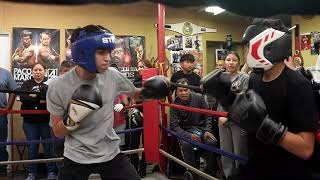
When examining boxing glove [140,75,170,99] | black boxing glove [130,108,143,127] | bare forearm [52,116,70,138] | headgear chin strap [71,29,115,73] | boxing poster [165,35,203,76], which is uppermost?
boxing poster [165,35,203,76]

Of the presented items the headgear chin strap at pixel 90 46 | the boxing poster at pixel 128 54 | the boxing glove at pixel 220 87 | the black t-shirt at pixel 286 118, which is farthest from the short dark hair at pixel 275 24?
the boxing poster at pixel 128 54

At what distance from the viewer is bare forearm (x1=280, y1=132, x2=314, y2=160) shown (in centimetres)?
103

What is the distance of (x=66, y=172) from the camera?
5.34ft

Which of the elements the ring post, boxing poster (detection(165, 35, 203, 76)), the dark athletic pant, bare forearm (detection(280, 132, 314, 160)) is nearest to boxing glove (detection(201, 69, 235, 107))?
bare forearm (detection(280, 132, 314, 160))

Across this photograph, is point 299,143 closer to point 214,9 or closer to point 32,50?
point 214,9

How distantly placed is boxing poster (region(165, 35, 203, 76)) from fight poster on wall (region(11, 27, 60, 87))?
1688mm

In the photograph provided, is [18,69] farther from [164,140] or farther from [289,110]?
[289,110]

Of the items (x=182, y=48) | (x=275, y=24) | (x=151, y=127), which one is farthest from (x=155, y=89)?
(x=182, y=48)

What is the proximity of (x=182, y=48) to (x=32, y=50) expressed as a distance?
220cm

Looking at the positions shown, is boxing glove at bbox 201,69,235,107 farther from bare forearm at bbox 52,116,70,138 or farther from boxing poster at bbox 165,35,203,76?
boxing poster at bbox 165,35,203,76

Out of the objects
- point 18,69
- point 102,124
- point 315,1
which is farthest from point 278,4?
point 18,69

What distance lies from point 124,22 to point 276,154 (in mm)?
4349

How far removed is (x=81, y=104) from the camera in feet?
4.91

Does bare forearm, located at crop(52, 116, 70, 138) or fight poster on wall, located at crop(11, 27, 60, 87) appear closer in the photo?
bare forearm, located at crop(52, 116, 70, 138)
